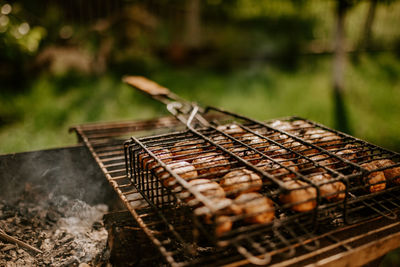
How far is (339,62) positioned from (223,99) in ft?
9.27

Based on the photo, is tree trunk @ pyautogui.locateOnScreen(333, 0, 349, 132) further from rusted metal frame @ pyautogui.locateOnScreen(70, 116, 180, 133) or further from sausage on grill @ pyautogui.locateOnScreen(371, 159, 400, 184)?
sausage on grill @ pyautogui.locateOnScreen(371, 159, 400, 184)

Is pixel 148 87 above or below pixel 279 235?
above

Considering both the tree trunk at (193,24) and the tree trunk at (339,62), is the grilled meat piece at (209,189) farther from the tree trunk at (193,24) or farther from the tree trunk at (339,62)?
the tree trunk at (193,24)

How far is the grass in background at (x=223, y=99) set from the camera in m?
6.07

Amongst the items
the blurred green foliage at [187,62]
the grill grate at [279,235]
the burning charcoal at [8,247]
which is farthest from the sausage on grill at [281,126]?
the burning charcoal at [8,247]

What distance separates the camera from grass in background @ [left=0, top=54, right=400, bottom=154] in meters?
6.07

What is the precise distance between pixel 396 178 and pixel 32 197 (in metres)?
3.48

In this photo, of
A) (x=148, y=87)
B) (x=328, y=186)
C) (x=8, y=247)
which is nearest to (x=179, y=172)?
(x=328, y=186)

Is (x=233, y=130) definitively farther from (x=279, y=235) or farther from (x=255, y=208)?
(x=279, y=235)

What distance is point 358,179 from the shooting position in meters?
2.62

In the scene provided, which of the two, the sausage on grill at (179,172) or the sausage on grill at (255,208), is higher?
the sausage on grill at (179,172)

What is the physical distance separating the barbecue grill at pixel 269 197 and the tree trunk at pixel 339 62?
13.1ft

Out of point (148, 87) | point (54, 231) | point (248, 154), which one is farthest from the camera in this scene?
point (148, 87)

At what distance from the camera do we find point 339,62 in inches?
312
